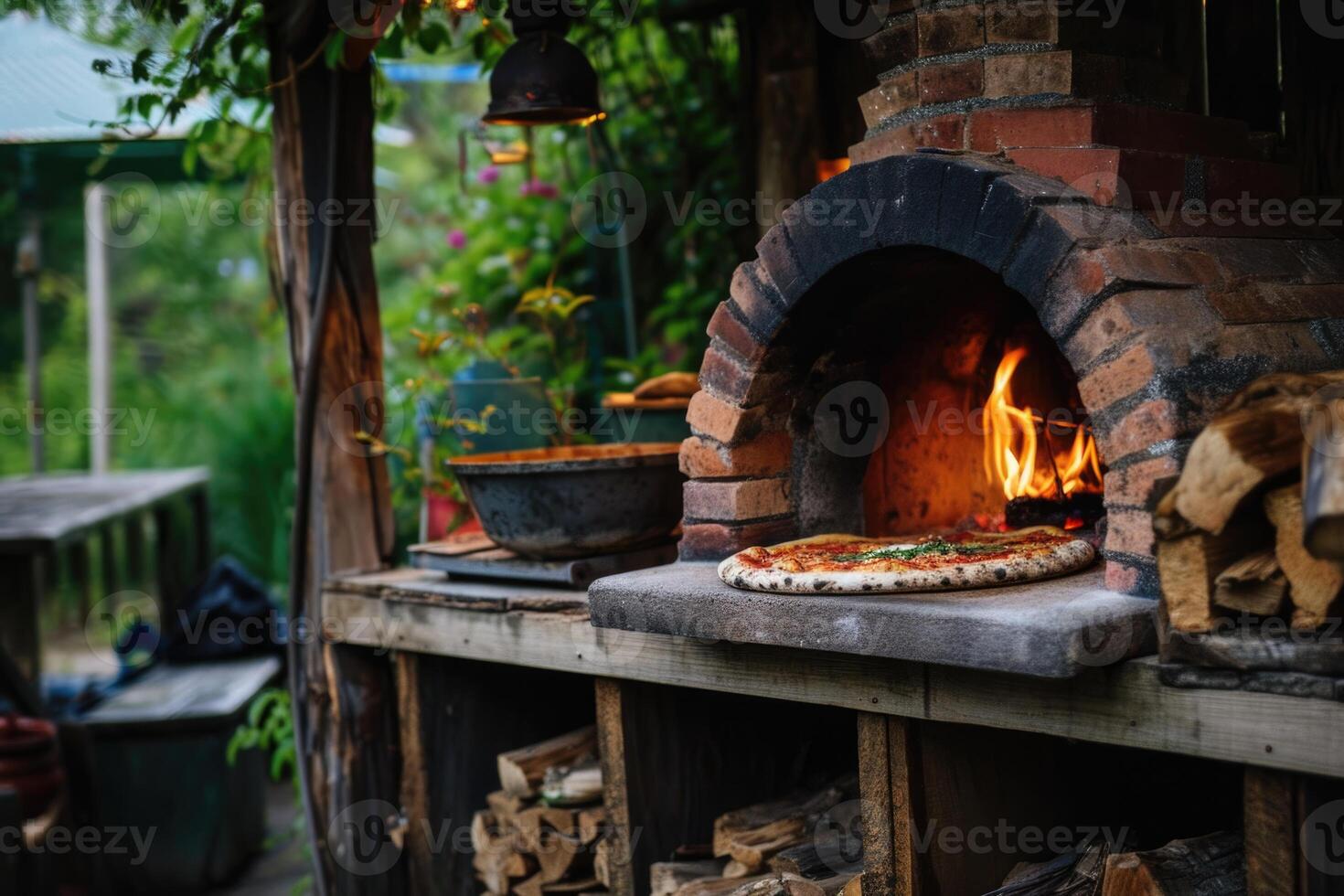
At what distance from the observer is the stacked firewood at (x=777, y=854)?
110 inches

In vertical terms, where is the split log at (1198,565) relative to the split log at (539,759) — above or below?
above

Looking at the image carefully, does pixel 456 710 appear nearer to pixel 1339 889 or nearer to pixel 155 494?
pixel 1339 889

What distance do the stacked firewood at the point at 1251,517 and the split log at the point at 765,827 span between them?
122cm

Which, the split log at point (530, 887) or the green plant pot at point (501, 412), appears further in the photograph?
the green plant pot at point (501, 412)

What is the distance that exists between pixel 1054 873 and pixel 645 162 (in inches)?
151

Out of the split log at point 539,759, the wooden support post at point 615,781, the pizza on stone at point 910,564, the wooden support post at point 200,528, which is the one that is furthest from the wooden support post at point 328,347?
the wooden support post at point 200,528

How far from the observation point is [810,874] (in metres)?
2.85

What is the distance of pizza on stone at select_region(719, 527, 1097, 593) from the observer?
2441 mm

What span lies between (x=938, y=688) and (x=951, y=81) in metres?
1.26

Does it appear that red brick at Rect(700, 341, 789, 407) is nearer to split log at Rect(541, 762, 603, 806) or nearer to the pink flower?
split log at Rect(541, 762, 603, 806)

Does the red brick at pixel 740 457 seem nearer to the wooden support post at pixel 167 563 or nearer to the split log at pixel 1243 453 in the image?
the split log at pixel 1243 453

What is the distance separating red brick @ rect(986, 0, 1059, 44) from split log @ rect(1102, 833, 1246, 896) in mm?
1568

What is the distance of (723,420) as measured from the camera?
9.73ft

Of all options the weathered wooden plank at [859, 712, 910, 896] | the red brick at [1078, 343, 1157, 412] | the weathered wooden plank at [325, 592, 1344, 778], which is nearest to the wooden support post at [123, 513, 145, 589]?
the weathered wooden plank at [325, 592, 1344, 778]
